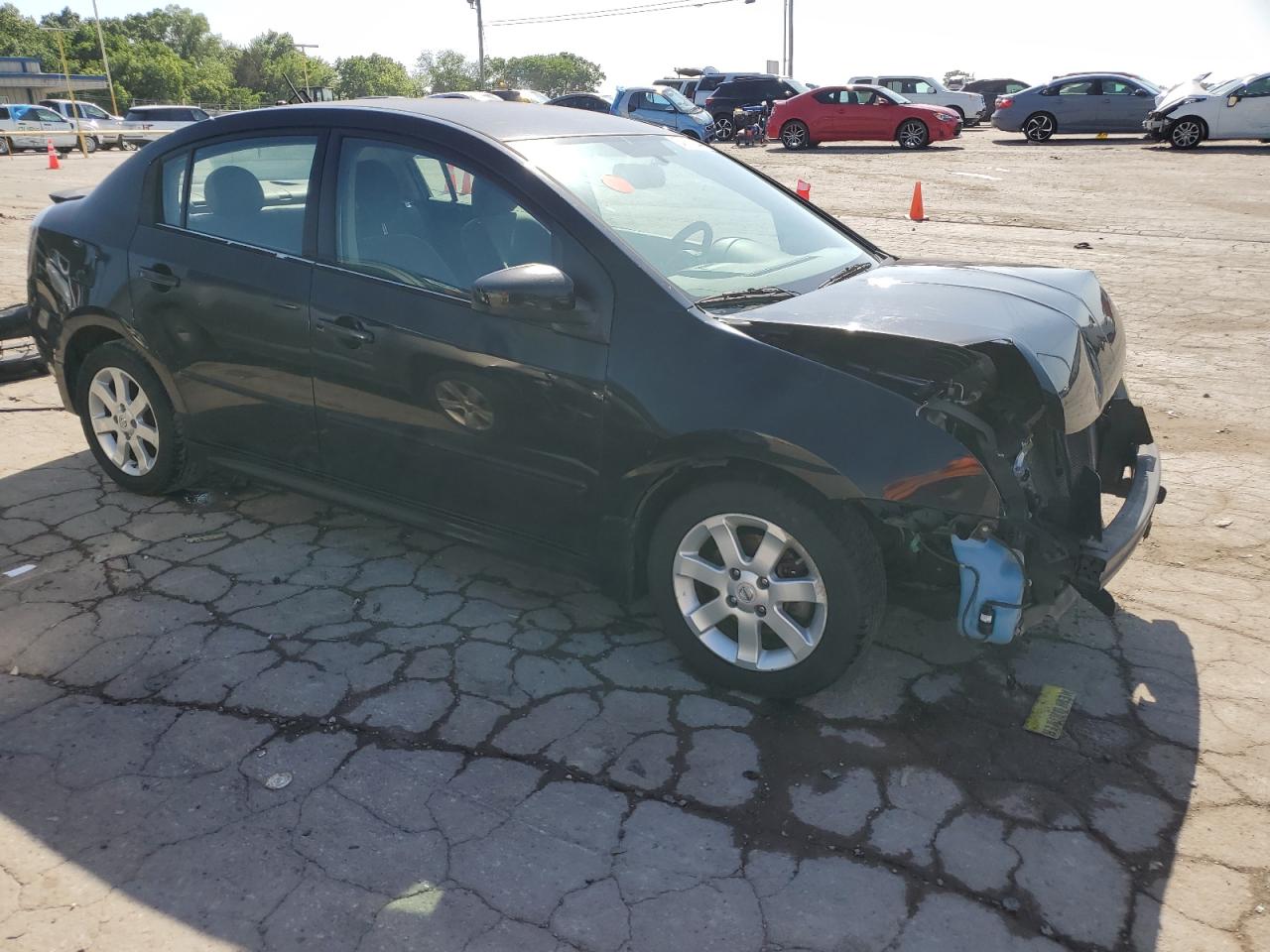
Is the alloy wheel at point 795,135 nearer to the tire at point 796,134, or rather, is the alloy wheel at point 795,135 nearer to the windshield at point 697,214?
the tire at point 796,134

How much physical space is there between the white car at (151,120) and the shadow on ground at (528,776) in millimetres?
38072

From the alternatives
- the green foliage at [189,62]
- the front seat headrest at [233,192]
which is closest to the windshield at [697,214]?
the front seat headrest at [233,192]

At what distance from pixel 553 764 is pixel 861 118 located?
25.1 meters

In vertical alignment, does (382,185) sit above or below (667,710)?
above

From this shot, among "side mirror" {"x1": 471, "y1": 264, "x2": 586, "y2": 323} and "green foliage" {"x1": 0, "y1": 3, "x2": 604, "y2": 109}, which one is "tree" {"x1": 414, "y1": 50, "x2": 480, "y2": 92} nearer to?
"green foliage" {"x1": 0, "y1": 3, "x2": 604, "y2": 109}

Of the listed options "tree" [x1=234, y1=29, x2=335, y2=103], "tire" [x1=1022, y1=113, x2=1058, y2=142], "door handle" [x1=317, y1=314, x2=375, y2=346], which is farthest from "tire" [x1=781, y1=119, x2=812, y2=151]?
"tree" [x1=234, y1=29, x2=335, y2=103]

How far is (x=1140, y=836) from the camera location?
275cm

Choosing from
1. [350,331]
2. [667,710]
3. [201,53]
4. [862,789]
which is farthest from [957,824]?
[201,53]

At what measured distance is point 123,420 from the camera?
4.79 metres

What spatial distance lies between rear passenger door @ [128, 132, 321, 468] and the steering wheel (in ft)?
4.52

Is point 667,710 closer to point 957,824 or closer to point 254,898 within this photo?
point 957,824

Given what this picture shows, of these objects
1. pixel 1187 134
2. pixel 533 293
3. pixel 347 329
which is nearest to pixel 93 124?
pixel 1187 134

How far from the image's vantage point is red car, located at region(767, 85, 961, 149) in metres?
25.2

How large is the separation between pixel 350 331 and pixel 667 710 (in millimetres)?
1743
